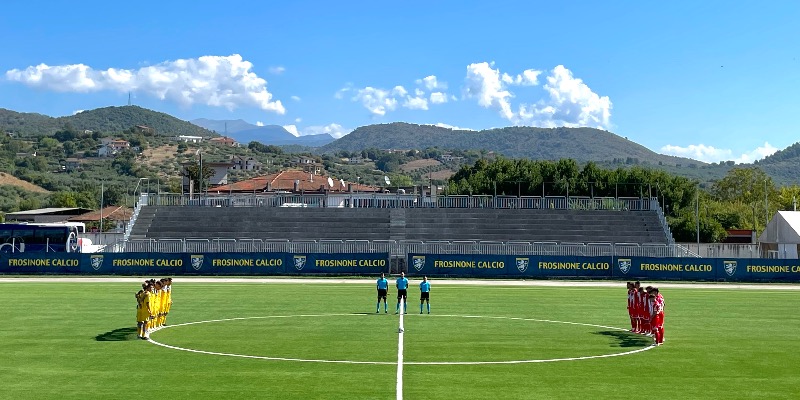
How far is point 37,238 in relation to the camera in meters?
70.8

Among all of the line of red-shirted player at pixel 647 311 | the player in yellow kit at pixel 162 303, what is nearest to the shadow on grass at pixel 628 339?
the line of red-shirted player at pixel 647 311

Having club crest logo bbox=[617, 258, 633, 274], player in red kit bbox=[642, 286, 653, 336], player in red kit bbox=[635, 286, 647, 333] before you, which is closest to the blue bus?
club crest logo bbox=[617, 258, 633, 274]

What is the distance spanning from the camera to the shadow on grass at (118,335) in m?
27.1

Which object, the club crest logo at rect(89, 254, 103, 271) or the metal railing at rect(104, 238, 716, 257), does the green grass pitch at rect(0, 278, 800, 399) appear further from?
the metal railing at rect(104, 238, 716, 257)

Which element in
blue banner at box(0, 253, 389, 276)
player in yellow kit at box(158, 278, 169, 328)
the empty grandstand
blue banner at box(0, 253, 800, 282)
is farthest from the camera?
the empty grandstand

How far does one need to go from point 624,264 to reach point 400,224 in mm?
21281

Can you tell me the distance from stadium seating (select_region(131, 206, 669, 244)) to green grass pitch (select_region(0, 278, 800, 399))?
3007 cm

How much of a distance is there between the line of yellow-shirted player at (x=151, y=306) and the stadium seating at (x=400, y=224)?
4314 centimetres

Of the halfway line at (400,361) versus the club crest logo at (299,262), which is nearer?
the halfway line at (400,361)

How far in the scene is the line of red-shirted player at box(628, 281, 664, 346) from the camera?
27.2m

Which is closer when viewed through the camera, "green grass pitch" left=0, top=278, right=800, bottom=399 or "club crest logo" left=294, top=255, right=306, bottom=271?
"green grass pitch" left=0, top=278, right=800, bottom=399

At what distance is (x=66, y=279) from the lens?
5853 centimetres

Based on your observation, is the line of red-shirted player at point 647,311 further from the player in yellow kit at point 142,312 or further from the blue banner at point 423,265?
the blue banner at point 423,265

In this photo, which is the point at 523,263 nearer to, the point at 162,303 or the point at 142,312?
the point at 162,303
